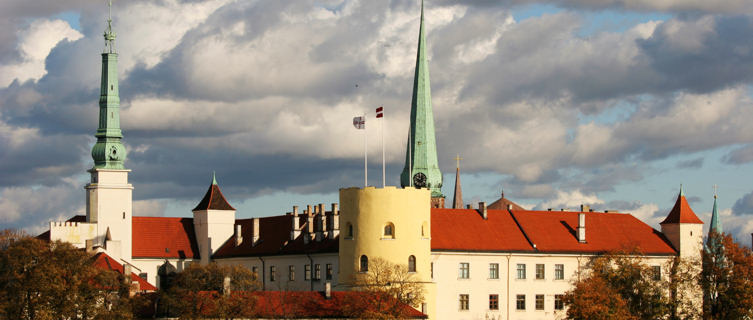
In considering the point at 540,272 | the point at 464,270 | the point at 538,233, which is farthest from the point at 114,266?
the point at 538,233

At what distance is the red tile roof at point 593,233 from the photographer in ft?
398

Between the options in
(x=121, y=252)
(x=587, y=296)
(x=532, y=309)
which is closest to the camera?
(x=587, y=296)

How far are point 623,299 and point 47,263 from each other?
4301cm

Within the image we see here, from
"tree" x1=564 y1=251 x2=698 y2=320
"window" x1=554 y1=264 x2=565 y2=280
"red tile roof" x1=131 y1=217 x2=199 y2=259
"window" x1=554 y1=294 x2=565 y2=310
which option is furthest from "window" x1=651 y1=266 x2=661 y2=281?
"red tile roof" x1=131 y1=217 x2=199 y2=259

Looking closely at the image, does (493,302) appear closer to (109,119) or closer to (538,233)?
(538,233)

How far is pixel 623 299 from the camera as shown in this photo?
106 metres

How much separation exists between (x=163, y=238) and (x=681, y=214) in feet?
160

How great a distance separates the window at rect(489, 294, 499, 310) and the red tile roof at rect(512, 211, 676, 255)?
239 inches

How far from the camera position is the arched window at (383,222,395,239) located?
105000 mm

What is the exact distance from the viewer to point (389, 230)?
105188 millimetres

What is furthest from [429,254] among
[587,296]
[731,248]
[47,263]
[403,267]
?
[47,263]

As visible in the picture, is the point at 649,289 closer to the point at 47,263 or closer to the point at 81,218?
the point at 47,263

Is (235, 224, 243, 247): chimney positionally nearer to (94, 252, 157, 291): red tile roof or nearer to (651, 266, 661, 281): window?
(94, 252, 157, 291): red tile roof

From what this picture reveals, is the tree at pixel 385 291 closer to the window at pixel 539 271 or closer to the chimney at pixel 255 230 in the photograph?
the window at pixel 539 271
